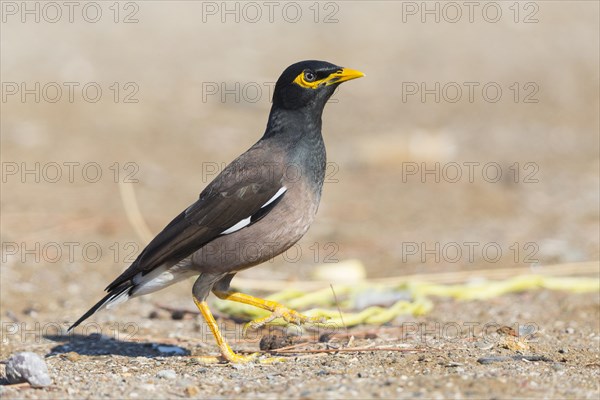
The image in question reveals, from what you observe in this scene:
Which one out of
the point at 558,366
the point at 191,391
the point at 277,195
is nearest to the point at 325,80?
the point at 277,195

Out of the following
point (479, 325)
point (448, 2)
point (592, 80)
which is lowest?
point (479, 325)

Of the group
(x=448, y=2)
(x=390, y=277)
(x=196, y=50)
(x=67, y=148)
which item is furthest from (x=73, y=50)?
(x=390, y=277)

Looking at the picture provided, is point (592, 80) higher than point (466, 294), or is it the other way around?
point (592, 80)

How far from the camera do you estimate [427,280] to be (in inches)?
350

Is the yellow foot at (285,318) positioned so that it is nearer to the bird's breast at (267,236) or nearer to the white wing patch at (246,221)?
the bird's breast at (267,236)

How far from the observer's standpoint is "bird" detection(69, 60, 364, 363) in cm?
623

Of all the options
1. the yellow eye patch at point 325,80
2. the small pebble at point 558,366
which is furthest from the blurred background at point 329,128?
the small pebble at point 558,366

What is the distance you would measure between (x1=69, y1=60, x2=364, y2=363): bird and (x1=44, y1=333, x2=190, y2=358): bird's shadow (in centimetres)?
40

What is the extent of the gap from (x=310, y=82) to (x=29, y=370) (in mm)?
2871

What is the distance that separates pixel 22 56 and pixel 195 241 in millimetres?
16429

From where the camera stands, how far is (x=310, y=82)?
22.1 feet

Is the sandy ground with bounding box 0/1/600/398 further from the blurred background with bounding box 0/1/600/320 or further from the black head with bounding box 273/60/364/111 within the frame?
the black head with bounding box 273/60/364/111

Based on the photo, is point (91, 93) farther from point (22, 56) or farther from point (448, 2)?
point (448, 2)

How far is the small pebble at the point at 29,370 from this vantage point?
5039 millimetres
